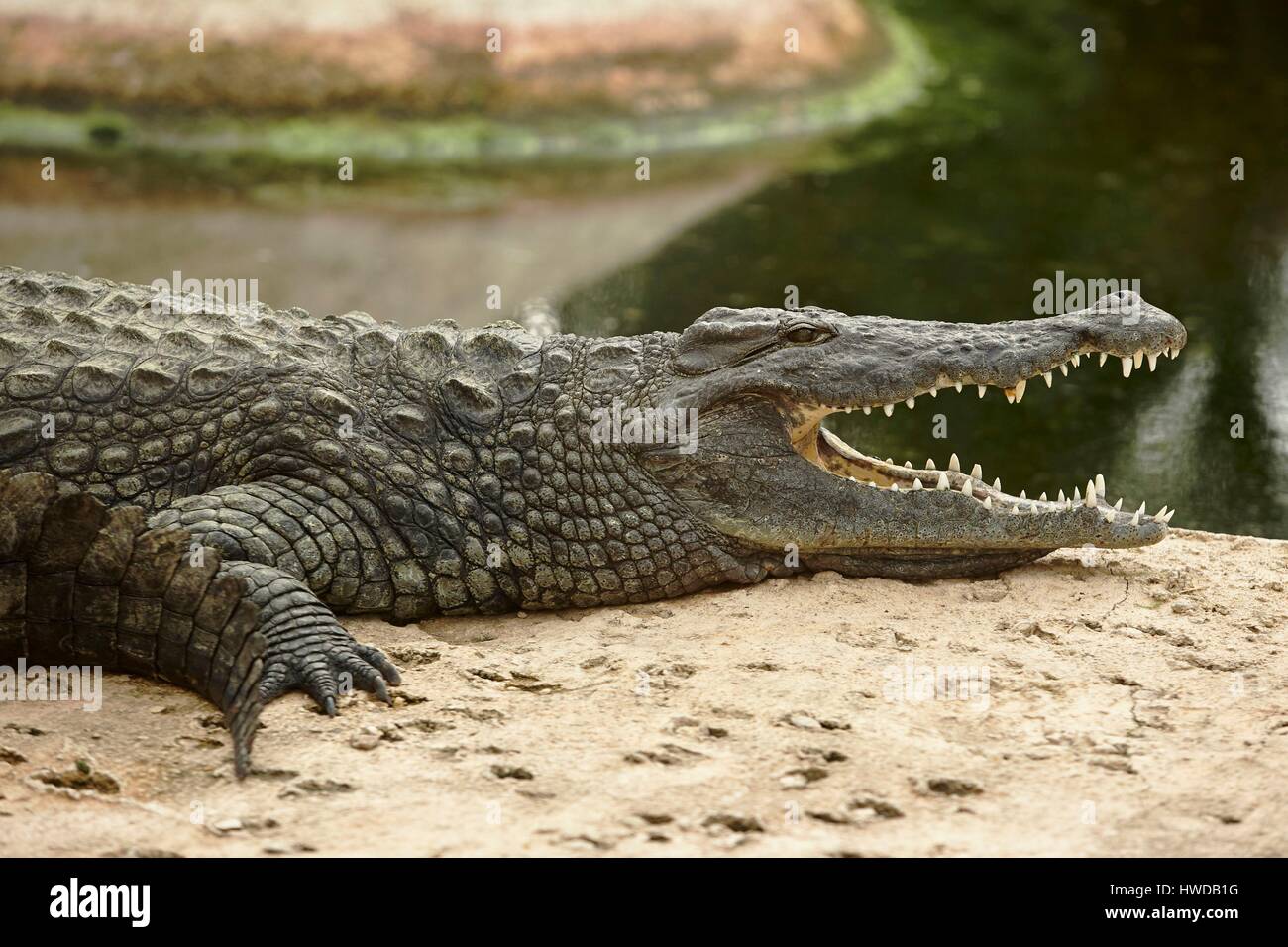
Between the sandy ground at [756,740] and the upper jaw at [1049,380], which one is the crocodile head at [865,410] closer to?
the upper jaw at [1049,380]

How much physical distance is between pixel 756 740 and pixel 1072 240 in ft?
21.7

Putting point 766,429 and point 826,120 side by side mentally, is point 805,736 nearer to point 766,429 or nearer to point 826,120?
point 766,429

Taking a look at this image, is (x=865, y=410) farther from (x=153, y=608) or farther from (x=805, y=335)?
(x=153, y=608)

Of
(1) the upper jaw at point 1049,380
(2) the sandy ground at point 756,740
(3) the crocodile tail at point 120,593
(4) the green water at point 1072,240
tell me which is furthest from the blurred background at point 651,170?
(3) the crocodile tail at point 120,593

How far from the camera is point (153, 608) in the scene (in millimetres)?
4383

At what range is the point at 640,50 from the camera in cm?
1141

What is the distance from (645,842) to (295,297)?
228 inches

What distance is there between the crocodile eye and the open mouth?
226 mm

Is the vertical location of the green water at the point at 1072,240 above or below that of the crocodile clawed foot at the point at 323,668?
above

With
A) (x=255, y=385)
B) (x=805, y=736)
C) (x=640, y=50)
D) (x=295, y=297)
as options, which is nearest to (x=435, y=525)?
(x=255, y=385)

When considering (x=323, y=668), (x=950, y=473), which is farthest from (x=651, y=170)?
(x=323, y=668)

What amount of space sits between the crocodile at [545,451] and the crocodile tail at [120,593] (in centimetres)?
36

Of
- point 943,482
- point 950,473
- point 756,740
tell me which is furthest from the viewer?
point 950,473

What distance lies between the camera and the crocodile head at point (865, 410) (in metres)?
4.88
